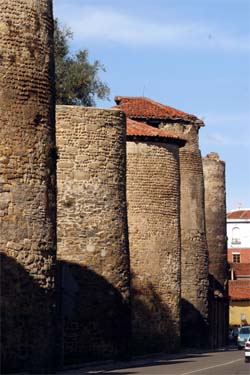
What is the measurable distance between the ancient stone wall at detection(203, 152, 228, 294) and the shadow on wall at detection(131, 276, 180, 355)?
17059 millimetres

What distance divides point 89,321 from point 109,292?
3.22 ft

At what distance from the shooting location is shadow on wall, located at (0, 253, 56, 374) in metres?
26.4

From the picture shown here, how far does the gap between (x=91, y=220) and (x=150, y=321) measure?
424 inches

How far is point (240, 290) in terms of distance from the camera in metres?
98.2

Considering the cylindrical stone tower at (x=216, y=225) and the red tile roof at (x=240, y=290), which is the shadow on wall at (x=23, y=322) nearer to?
the cylindrical stone tower at (x=216, y=225)

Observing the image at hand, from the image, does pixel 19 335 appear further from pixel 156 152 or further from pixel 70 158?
pixel 156 152

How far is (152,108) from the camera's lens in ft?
189

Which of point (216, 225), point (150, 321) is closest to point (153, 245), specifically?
point (150, 321)

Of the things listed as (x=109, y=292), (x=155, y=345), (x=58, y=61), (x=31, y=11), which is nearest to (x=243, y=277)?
(x=58, y=61)

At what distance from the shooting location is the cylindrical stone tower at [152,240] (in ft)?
153

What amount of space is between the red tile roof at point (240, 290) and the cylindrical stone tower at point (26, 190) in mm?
69593

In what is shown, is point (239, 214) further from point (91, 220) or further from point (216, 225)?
point (91, 220)

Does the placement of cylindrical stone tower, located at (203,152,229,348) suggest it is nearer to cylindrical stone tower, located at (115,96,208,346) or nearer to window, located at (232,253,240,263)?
cylindrical stone tower, located at (115,96,208,346)

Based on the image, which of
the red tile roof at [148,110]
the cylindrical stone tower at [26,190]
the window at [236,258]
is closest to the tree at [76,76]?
the red tile roof at [148,110]
